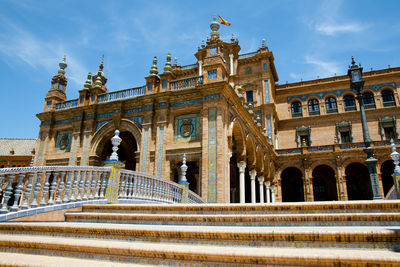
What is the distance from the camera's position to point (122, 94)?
658 inches

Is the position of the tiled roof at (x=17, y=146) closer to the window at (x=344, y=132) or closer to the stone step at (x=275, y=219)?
the stone step at (x=275, y=219)

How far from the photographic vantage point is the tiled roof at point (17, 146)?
115ft

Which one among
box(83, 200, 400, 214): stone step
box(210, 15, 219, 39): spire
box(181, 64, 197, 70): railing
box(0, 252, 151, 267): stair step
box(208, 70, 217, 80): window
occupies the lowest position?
box(0, 252, 151, 267): stair step

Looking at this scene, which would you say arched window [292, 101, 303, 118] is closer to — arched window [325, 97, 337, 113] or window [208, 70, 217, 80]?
arched window [325, 97, 337, 113]

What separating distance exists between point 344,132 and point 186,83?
21.0 metres

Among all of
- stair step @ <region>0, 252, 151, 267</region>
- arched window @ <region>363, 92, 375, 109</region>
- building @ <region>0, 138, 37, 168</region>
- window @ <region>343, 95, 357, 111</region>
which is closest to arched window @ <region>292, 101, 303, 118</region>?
window @ <region>343, 95, 357, 111</region>

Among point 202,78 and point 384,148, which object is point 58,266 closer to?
point 202,78

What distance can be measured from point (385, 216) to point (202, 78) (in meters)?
11.7

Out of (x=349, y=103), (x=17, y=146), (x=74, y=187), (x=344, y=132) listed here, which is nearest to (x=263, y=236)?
(x=74, y=187)

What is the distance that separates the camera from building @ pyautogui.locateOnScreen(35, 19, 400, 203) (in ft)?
44.9

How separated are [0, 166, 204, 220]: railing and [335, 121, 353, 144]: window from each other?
21935mm

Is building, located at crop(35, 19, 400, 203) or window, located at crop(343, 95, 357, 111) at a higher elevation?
window, located at crop(343, 95, 357, 111)

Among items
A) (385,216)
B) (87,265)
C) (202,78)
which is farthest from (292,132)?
(87,265)

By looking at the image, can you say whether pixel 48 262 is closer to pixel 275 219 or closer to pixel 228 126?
pixel 275 219
